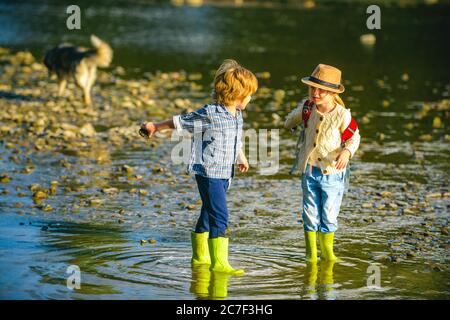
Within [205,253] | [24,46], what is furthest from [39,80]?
[205,253]

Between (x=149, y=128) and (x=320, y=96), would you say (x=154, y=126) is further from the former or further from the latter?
(x=320, y=96)

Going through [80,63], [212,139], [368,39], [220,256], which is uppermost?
[368,39]

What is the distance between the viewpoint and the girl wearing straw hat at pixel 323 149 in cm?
751

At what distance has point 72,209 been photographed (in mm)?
9203

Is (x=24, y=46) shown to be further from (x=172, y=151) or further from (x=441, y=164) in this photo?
(x=441, y=164)

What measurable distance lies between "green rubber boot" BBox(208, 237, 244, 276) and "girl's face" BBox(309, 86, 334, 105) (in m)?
1.27

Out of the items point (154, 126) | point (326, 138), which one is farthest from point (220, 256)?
point (326, 138)

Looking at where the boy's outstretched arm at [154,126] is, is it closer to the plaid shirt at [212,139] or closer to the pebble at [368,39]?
the plaid shirt at [212,139]

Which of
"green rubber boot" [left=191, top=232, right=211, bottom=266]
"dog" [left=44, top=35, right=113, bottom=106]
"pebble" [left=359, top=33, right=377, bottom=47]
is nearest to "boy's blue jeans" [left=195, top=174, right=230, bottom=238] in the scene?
"green rubber boot" [left=191, top=232, right=211, bottom=266]

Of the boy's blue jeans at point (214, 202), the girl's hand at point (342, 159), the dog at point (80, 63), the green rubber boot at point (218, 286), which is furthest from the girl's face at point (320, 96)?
the dog at point (80, 63)

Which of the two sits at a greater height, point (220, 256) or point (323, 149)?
point (323, 149)

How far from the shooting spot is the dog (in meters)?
15.2

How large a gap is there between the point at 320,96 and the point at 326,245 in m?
1.15

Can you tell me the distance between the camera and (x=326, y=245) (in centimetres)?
767
